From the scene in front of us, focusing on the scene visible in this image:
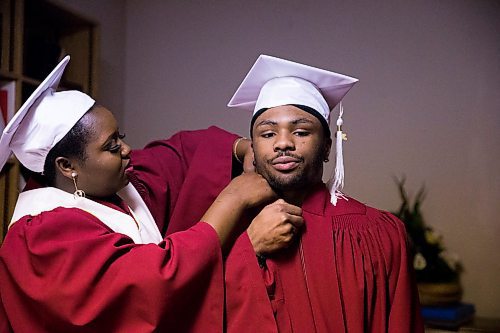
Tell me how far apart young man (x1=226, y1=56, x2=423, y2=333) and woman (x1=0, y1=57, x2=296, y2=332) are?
7 cm

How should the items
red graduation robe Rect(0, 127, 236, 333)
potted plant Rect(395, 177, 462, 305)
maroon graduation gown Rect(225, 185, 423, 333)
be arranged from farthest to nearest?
potted plant Rect(395, 177, 462, 305) → maroon graduation gown Rect(225, 185, 423, 333) → red graduation robe Rect(0, 127, 236, 333)

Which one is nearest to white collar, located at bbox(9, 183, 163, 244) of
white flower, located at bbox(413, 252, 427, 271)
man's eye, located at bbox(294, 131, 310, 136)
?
man's eye, located at bbox(294, 131, 310, 136)

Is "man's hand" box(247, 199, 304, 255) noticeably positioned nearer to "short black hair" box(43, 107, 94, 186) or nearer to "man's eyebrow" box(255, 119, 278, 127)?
"man's eyebrow" box(255, 119, 278, 127)

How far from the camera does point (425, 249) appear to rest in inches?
119

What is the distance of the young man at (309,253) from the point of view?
137 cm

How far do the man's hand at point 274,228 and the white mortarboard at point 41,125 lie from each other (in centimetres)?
52

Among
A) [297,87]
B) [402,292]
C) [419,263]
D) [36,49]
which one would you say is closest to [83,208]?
[297,87]

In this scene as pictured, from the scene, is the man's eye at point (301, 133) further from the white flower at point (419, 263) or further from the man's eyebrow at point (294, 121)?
the white flower at point (419, 263)

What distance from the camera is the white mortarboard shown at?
1.40 meters

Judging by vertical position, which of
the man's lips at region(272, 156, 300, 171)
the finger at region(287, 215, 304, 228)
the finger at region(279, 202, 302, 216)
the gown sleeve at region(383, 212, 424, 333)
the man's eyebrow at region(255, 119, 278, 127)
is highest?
the man's eyebrow at region(255, 119, 278, 127)

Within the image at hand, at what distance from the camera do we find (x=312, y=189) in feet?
5.14

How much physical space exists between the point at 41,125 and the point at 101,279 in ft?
1.36

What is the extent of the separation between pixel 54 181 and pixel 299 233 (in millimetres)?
642

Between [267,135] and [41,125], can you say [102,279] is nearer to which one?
[41,125]
